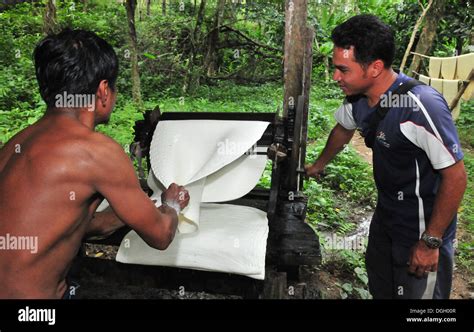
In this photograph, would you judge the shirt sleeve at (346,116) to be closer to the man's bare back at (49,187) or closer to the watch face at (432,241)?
the watch face at (432,241)

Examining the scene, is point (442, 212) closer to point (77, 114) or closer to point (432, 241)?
point (432, 241)

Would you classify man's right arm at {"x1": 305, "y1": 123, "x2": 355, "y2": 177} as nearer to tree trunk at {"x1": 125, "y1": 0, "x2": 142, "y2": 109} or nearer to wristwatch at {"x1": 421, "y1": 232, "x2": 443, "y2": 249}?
wristwatch at {"x1": 421, "y1": 232, "x2": 443, "y2": 249}

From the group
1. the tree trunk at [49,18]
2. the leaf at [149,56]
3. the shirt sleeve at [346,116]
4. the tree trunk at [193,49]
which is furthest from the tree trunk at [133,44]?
the shirt sleeve at [346,116]

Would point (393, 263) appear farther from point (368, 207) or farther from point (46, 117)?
point (368, 207)

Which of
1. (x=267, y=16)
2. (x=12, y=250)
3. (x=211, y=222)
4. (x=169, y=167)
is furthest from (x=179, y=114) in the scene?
(x=267, y=16)

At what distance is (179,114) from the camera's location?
2771 mm

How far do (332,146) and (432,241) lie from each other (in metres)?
0.91

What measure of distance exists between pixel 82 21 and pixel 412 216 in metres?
8.90

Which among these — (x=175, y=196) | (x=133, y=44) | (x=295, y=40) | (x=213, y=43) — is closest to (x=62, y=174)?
(x=175, y=196)

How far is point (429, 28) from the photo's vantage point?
6828mm

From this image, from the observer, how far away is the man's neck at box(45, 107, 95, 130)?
5.02ft

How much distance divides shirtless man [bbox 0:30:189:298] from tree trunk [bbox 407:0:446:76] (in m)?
6.71

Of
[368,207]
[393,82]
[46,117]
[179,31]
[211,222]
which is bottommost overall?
[368,207]

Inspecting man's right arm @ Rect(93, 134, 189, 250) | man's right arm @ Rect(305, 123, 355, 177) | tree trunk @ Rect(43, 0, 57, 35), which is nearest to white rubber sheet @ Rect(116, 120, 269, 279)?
man's right arm @ Rect(93, 134, 189, 250)
